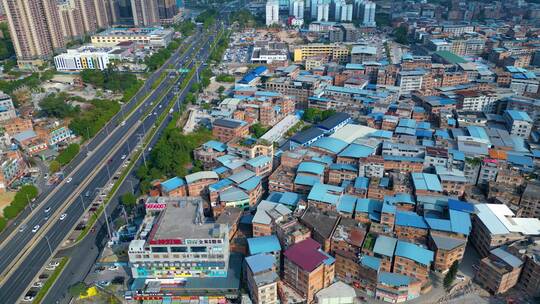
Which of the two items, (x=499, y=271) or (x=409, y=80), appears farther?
(x=409, y=80)

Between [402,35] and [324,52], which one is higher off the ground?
[402,35]

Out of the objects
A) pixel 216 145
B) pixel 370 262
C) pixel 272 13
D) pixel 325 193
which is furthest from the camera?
pixel 272 13

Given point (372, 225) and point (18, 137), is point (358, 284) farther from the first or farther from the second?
point (18, 137)

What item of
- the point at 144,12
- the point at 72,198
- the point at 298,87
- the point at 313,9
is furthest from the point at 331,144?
the point at 313,9

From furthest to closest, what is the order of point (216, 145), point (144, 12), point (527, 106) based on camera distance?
point (144, 12), point (527, 106), point (216, 145)

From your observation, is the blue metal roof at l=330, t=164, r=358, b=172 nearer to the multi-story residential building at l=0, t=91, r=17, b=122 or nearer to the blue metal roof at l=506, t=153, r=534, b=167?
the blue metal roof at l=506, t=153, r=534, b=167

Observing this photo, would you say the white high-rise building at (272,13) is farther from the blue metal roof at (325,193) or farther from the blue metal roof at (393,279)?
the blue metal roof at (393,279)

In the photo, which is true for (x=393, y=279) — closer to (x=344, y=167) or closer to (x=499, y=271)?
(x=499, y=271)
